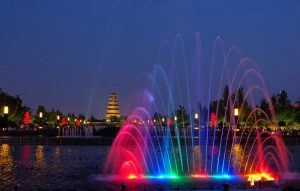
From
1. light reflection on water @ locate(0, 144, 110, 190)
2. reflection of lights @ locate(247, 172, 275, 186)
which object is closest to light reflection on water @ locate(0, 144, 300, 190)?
light reflection on water @ locate(0, 144, 110, 190)

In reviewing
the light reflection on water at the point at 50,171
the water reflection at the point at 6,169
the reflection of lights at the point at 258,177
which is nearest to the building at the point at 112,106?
the light reflection on water at the point at 50,171

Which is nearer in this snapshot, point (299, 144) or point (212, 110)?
point (299, 144)

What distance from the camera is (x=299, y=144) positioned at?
2018 inches

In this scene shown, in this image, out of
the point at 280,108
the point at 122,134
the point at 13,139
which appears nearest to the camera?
the point at 13,139

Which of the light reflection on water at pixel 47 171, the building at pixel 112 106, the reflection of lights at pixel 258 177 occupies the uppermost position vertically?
the building at pixel 112 106

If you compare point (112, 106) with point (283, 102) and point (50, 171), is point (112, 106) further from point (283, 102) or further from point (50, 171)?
point (50, 171)

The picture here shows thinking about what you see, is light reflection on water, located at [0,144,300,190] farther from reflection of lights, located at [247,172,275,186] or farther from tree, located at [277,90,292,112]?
tree, located at [277,90,292,112]

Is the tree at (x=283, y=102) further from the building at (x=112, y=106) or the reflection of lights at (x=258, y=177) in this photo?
the building at (x=112, y=106)

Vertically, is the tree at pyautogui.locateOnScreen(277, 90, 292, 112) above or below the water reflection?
above

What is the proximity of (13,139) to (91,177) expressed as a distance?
2923 cm

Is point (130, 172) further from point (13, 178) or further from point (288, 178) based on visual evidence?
point (288, 178)

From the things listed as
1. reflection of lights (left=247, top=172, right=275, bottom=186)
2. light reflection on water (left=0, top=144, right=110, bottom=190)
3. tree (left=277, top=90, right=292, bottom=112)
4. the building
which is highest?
the building

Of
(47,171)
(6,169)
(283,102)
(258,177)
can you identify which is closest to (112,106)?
(283,102)

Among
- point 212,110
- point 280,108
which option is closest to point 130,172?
point 280,108
